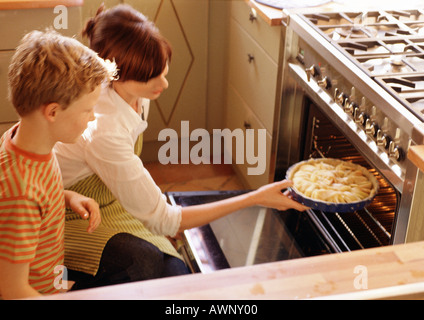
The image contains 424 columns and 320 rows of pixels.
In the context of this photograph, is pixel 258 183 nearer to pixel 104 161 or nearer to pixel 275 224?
pixel 275 224

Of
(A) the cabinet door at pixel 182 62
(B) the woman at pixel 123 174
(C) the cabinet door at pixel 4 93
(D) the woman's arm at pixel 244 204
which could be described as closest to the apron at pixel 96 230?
(B) the woman at pixel 123 174

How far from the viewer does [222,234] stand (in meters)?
2.08

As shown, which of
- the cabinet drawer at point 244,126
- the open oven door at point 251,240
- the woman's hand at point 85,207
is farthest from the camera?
the cabinet drawer at point 244,126

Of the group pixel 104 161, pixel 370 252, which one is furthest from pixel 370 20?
pixel 370 252

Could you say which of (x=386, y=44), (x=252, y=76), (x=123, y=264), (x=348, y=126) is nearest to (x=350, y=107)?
(x=348, y=126)

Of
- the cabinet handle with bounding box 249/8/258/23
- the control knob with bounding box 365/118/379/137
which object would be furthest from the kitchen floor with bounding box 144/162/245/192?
the control knob with bounding box 365/118/379/137

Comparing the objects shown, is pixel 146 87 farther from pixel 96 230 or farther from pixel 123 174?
pixel 96 230

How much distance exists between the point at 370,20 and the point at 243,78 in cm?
77

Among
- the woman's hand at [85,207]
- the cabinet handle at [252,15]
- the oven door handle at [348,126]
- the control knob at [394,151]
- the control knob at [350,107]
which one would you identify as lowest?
the woman's hand at [85,207]

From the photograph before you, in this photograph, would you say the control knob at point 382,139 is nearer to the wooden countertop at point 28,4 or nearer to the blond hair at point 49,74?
the blond hair at point 49,74

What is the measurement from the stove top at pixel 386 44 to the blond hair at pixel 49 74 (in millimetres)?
762

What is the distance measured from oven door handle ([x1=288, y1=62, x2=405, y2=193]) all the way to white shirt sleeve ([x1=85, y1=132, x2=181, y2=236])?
0.55m

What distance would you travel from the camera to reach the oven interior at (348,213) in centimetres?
179

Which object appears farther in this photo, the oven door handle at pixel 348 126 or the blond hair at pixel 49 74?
the oven door handle at pixel 348 126
